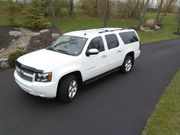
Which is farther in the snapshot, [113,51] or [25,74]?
[113,51]

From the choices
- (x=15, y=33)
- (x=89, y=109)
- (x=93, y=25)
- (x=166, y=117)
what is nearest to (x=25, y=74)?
(x=89, y=109)

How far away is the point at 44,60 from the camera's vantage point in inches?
225

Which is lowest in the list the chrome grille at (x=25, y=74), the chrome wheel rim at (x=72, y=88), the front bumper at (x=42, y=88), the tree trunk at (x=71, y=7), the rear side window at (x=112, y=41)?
the tree trunk at (x=71, y=7)

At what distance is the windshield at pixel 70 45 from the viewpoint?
6379 millimetres

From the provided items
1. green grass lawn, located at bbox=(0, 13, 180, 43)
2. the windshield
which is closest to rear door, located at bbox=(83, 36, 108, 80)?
the windshield

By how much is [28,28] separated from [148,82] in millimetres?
12520

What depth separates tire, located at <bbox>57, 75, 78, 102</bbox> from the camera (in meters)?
5.73

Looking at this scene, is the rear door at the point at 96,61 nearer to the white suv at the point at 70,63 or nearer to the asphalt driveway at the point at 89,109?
the white suv at the point at 70,63

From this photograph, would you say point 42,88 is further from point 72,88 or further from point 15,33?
point 15,33

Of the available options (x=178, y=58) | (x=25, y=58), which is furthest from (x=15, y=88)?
(x=178, y=58)

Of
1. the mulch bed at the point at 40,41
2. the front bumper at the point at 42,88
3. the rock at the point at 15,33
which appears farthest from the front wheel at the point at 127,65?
the rock at the point at 15,33

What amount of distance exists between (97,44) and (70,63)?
1.50 m

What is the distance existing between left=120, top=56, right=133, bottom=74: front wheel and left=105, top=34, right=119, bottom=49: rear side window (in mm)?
1046

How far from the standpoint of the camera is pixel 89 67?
21.4 ft
